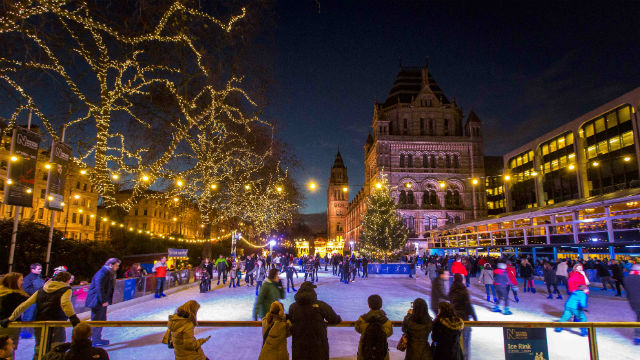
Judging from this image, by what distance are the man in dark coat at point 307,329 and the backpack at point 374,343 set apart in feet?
1.43

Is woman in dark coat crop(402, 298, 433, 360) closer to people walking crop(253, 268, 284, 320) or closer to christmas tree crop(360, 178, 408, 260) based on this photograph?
people walking crop(253, 268, 284, 320)

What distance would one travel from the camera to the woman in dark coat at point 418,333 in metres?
4.18

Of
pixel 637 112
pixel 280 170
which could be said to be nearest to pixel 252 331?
pixel 280 170

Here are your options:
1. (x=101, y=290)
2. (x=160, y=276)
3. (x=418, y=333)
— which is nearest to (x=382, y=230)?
(x=160, y=276)

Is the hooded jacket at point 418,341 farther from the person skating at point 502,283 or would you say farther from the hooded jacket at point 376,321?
the person skating at point 502,283

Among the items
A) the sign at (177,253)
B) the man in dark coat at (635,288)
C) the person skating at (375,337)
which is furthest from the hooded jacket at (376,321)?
the sign at (177,253)

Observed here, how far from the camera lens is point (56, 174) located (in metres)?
9.12

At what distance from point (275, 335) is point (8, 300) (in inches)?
161

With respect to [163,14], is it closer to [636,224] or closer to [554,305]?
[554,305]

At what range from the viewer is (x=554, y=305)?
12.3m

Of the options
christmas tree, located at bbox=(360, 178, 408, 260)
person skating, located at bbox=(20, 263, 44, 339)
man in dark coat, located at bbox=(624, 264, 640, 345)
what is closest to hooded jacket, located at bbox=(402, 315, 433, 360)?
man in dark coat, located at bbox=(624, 264, 640, 345)

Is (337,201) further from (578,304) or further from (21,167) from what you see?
(21,167)

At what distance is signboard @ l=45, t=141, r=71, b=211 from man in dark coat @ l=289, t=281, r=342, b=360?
772 centimetres

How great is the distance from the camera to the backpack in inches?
159
